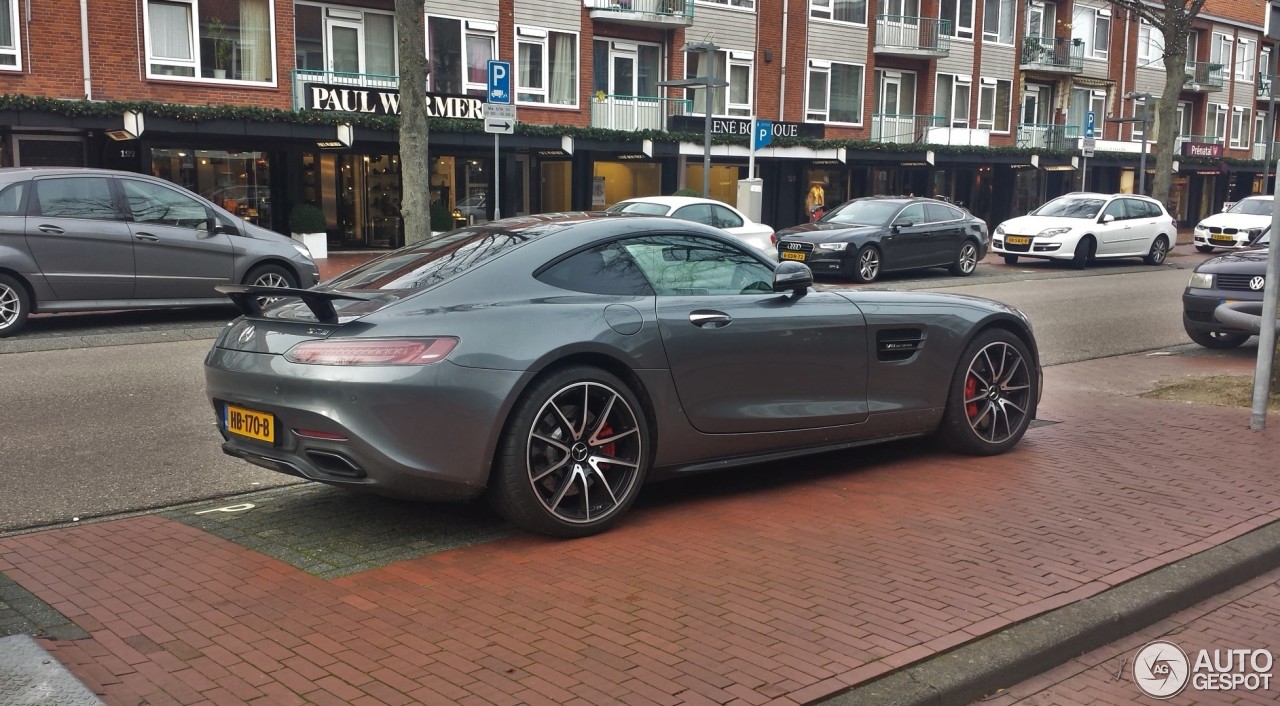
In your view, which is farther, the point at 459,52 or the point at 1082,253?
the point at 459,52

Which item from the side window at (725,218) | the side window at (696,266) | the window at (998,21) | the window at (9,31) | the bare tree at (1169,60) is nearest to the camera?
the side window at (696,266)

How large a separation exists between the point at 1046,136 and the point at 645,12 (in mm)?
20149

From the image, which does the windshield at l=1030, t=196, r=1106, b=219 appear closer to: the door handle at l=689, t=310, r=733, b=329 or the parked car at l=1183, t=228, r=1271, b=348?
the parked car at l=1183, t=228, r=1271, b=348

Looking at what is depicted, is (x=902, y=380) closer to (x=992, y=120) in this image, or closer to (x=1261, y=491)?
(x=1261, y=491)

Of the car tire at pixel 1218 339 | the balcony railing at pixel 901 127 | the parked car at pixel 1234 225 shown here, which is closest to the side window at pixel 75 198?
the car tire at pixel 1218 339

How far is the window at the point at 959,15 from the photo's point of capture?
1613 inches

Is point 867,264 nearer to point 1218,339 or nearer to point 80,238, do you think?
point 1218,339

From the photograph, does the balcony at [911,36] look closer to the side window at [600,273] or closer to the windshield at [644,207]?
the windshield at [644,207]

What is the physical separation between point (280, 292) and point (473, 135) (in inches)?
879

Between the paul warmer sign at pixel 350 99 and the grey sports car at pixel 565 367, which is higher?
the paul warmer sign at pixel 350 99

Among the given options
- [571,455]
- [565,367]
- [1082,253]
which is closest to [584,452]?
[571,455]

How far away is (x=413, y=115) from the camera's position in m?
17.1

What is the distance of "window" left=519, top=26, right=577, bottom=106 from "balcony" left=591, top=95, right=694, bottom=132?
845 mm

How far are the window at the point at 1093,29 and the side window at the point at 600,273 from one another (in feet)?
148
